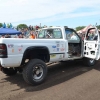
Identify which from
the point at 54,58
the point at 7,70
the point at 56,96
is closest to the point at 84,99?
the point at 56,96

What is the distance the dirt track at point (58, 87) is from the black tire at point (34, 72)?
0.19 m

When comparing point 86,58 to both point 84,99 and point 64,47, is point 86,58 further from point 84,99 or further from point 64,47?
point 84,99

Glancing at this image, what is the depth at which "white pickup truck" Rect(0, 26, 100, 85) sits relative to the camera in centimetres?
464

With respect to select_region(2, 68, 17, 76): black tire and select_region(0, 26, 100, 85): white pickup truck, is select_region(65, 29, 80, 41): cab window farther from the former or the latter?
select_region(2, 68, 17, 76): black tire

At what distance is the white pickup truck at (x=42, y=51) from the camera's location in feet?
15.2

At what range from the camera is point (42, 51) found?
545 centimetres

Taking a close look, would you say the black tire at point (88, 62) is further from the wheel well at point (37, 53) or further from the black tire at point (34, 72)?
the black tire at point (34, 72)

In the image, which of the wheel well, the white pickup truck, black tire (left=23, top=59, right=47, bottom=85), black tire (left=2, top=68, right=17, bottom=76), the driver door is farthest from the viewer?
the driver door

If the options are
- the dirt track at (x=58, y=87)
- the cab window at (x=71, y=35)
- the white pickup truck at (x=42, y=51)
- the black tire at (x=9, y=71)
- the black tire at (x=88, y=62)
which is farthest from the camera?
the black tire at (x=88, y=62)

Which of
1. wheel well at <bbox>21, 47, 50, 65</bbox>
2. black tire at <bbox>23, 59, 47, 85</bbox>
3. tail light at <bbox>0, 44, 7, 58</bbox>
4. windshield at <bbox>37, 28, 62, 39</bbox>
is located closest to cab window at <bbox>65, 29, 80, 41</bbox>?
windshield at <bbox>37, 28, 62, 39</bbox>

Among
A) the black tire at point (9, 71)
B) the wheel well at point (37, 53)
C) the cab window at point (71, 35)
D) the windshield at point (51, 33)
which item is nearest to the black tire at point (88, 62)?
the cab window at point (71, 35)

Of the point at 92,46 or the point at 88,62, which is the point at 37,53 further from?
the point at 88,62

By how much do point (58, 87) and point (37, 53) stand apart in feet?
4.24

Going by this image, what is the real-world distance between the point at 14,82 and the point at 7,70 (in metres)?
0.73
